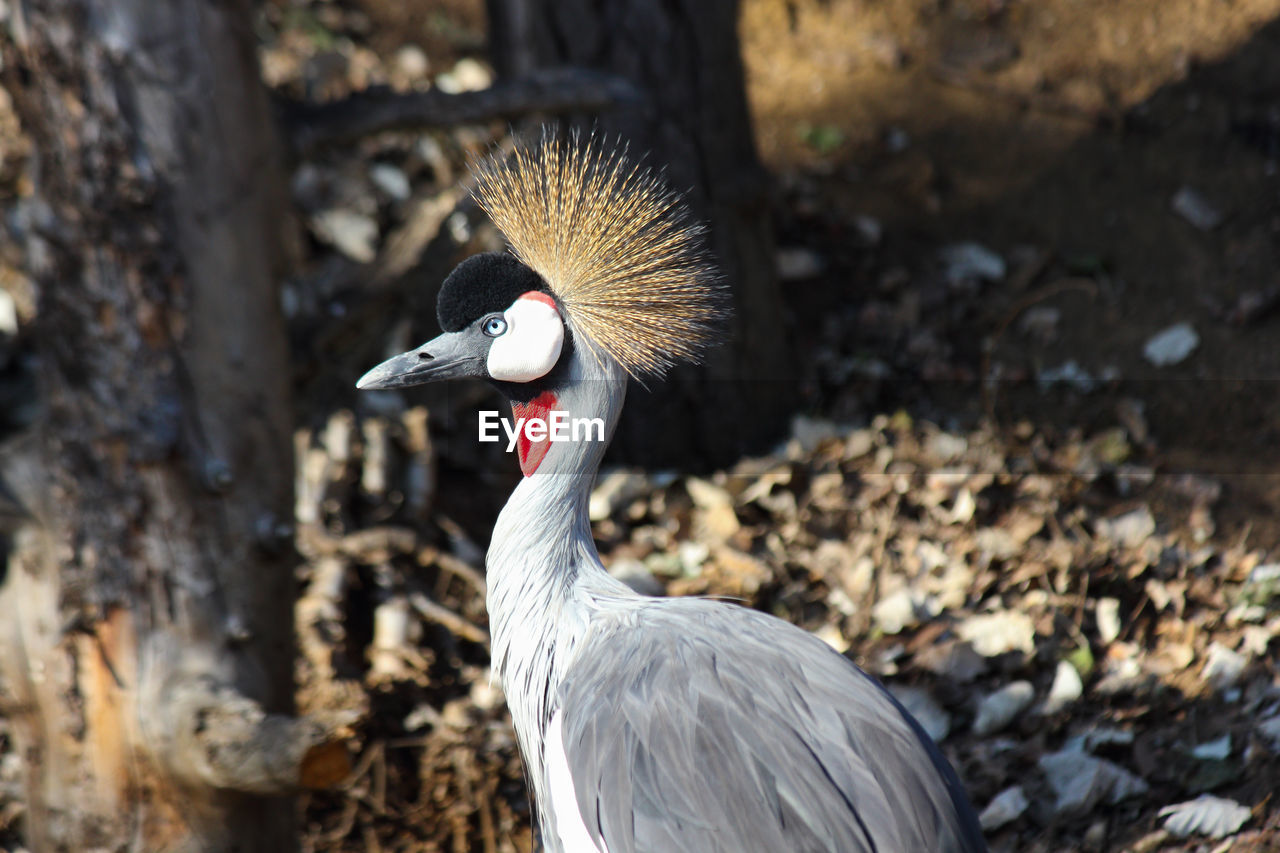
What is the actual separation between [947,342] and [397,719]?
2.17 metres

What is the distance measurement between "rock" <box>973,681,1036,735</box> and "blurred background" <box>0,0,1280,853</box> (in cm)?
1

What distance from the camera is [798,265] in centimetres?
397

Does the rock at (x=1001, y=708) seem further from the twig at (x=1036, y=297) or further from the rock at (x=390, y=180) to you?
the rock at (x=390, y=180)

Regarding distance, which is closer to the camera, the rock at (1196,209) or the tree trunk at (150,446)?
the tree trunk at (150,446)

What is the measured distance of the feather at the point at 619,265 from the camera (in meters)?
1.77

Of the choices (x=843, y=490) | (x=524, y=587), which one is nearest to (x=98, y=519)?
(x=524, y=587)

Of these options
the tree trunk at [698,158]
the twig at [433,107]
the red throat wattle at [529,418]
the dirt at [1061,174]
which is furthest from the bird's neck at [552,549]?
the dirt at [1061,174]

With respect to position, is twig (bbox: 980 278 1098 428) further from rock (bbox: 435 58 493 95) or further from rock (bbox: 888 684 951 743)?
rock (bbox: 435 58 493 95)

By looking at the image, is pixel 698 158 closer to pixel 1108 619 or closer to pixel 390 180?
pixel 390 180

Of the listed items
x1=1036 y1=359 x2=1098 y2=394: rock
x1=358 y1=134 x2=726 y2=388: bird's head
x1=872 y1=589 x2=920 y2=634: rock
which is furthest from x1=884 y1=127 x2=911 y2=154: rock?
x1=358 y1=134 x2=726 y2=388: bird's head

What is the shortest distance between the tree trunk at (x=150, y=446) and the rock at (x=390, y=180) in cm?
186

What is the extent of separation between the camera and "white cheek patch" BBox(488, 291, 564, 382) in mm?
1722

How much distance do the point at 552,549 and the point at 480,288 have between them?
0.42 metres

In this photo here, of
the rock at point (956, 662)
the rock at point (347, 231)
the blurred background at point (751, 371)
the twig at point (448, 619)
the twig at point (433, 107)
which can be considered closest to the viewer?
the blurred background at point (751, 371)
